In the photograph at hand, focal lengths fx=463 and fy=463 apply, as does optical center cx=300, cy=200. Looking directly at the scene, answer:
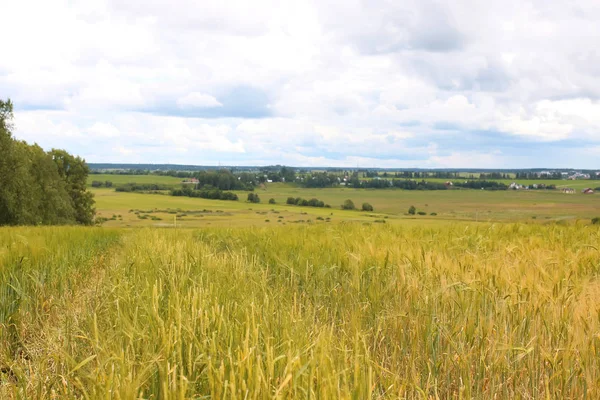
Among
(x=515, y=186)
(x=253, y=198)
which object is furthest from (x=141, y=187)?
(x=515, y=186)

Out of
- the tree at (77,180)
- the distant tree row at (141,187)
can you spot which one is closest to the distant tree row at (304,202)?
the distant tree row at (141,187)

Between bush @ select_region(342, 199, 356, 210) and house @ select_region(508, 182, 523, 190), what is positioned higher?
house @ select_region(508, 182, 523, 190)

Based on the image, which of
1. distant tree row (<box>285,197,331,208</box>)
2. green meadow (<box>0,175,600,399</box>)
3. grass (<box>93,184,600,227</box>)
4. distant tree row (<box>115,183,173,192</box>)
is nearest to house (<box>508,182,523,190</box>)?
grass (<box>93,184,600,227</box>)

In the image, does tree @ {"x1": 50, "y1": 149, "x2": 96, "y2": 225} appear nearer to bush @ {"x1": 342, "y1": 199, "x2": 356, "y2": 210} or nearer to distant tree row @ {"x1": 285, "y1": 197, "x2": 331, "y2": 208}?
distant tree row @ {"x1": 285, "y1": 197, "x2": 331, "y2": 208}

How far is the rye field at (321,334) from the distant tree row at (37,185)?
26.7m

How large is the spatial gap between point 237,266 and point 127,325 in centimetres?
205

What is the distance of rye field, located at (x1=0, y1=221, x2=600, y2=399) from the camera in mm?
1805

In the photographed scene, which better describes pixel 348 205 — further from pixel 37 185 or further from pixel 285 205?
pixel 37 185

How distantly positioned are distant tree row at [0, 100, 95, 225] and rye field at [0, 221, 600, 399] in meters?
26.7

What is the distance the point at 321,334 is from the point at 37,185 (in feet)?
136

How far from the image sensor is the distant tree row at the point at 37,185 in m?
31.0

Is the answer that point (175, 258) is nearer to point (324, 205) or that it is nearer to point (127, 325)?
point (127, 325)

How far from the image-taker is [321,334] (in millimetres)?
2133

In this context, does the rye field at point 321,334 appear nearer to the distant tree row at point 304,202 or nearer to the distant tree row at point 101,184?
the distant tree row at point 304,202
